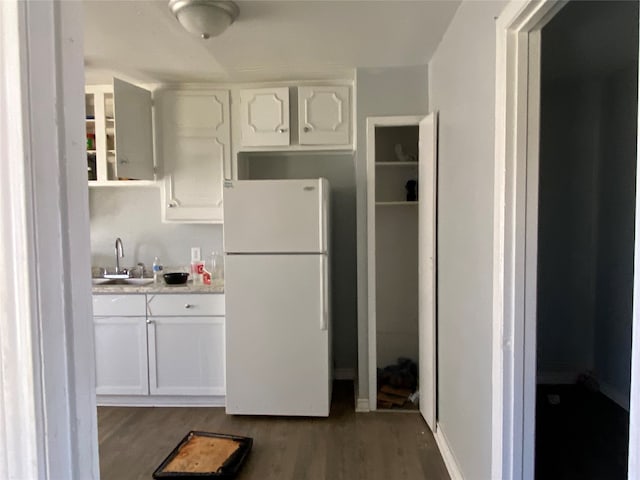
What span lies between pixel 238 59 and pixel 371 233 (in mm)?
1382

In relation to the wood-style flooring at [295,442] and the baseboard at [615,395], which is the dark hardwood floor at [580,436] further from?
the wood-style flooring at [295,442]

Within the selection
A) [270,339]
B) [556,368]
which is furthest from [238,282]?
[556,368]

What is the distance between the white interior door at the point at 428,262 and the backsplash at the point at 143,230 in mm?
1636

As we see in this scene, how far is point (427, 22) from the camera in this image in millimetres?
2076

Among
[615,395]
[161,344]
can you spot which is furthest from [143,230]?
[615,395]

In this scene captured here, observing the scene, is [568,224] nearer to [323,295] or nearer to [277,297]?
[323,295]

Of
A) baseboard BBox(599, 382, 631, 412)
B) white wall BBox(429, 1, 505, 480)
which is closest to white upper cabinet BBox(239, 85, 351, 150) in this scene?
white wall BBox(429, 1, 505, 480)

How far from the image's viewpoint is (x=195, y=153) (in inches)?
119

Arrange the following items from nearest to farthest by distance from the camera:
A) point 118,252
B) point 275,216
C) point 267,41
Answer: point 267,41 < point 275,216 < point 118,252

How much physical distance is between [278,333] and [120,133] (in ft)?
5.43

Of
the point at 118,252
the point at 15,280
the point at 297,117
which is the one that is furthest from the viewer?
the point at 118,252

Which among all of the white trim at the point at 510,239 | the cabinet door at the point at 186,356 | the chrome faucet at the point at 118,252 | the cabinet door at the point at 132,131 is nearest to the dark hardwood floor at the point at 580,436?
the white trim at the point at 510,239

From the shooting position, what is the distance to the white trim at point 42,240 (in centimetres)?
49

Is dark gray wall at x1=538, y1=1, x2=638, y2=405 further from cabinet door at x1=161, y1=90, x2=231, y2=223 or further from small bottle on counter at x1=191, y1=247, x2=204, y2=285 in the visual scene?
small bottle on counter at x1=191, y1=247, x2=204, y2=285
